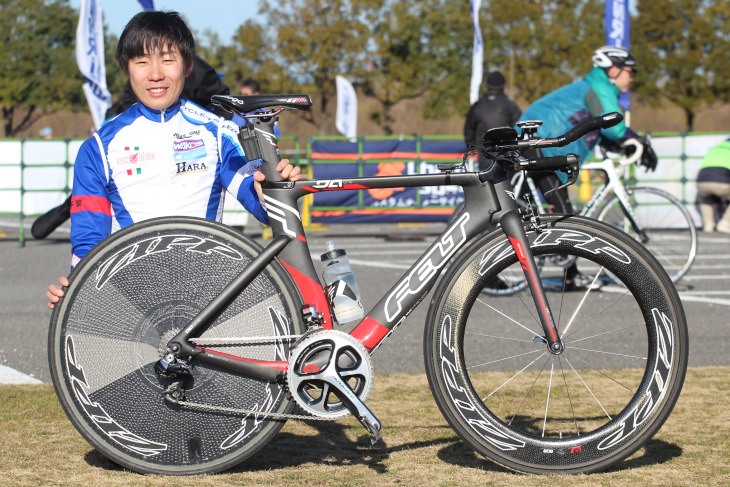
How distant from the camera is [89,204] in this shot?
3475 mm

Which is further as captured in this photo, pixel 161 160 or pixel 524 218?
pixel 161 160

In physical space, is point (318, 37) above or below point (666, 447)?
above

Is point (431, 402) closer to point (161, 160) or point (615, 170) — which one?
point (161, 160)

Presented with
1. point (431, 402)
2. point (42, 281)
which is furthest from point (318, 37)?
point (431, 402)

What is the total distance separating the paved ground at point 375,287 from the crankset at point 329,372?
224 centimetres

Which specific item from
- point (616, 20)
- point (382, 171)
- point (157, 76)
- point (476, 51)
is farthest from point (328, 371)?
point (476, 51)

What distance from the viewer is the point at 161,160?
139 inches

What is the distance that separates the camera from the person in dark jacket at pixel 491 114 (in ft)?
32.0

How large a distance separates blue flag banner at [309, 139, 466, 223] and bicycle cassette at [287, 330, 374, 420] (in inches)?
435

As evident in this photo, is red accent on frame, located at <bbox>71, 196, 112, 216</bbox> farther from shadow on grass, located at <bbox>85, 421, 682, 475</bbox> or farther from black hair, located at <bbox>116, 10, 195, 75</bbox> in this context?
shadow on grass, located at <bbox>85, 421, 682, 475</bbox>

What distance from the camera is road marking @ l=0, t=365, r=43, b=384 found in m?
5.02

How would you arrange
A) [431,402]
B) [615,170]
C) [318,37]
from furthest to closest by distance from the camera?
[318,37]
[615,170]
[431,402]

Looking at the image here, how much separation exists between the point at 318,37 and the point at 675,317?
2006 inches

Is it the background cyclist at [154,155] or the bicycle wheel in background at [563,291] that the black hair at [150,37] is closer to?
the background cyclist at [154,155]
